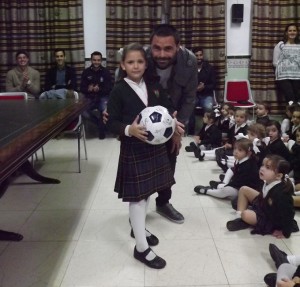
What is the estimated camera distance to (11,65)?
5.61 meters

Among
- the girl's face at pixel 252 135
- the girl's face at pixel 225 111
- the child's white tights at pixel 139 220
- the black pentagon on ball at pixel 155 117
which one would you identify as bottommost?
the child's white tights at pixel 139 220

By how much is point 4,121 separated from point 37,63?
3578 millimetres

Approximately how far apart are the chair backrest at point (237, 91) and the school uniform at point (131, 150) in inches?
145

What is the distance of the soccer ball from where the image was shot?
5.98 feet

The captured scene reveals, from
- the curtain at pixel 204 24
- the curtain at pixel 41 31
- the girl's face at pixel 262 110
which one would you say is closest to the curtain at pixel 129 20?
the curtain at pixel 204 24

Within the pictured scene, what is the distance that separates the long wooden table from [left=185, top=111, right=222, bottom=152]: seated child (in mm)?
1582

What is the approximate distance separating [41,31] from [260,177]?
428cm

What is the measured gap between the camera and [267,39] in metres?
5.48

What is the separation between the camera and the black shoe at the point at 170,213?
2.54 metres

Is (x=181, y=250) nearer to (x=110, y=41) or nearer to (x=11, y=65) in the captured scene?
(x=110, y=41)

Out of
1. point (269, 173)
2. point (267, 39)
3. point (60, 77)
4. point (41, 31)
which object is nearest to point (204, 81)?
point (267, 39)

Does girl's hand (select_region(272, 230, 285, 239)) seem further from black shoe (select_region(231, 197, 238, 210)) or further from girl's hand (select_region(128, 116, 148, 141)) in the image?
girl's hand (select_region(128, 116, 148, 141))

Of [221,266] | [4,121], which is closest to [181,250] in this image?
[221,266]

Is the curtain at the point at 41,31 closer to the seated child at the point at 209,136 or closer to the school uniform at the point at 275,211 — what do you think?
the seated child at the point at 209,136
